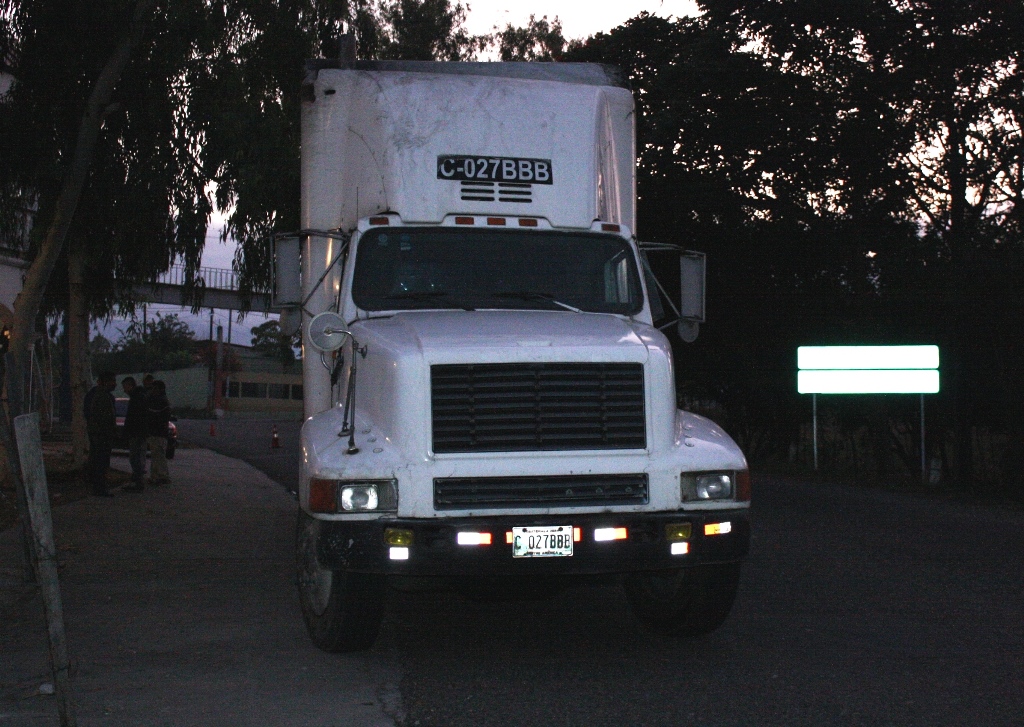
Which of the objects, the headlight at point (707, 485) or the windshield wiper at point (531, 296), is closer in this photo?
the headlight at point (707, 485)

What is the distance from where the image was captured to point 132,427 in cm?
1916

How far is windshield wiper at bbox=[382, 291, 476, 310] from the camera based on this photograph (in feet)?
27.1

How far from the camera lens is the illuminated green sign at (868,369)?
23953mm

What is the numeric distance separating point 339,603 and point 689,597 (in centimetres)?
213

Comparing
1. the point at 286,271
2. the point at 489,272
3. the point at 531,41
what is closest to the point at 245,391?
the point at 531,41

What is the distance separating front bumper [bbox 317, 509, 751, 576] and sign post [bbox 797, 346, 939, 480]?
17846mm

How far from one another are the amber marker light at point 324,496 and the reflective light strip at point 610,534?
1.44m

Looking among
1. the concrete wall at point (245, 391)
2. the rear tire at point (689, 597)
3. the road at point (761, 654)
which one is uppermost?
the rear tire at point (689, 597)

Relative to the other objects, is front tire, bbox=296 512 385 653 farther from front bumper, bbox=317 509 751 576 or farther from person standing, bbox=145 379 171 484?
person standing, bbox=145 379 171 484

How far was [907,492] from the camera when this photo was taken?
21.7 metres

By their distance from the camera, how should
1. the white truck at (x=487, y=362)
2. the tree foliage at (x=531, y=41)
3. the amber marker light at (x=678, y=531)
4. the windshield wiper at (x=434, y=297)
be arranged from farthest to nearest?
the tree foliage at (x=531, y=41) < the windshield wiper at (x=434, y=297) < the amber marker light at (x=678, y=531) < the white truck at (x=487, y=362)

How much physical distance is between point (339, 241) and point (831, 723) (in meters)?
4.73

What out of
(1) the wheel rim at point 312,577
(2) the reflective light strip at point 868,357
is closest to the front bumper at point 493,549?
(1) the wheel rim at point 312,577

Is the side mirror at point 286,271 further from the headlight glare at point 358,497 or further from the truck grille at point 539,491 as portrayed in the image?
the truck grille at point 539,491
